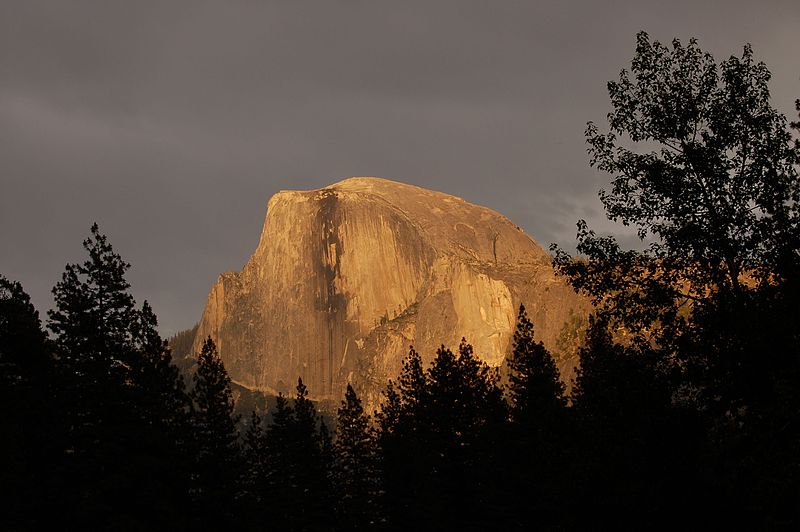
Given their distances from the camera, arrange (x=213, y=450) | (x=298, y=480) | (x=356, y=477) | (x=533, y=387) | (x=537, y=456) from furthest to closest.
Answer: (x=356, y=477) → (x=298, y=480) → (x=213, y=450) → (x=533, y=387) → (x=537, y=456)

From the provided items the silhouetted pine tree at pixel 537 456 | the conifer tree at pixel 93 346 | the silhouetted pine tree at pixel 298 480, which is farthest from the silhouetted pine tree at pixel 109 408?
the silhouetted pine tree at pixel 298 480

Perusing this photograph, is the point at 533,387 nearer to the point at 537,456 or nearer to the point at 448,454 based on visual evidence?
the point at 448,454

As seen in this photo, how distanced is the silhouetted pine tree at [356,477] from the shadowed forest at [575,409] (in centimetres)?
161

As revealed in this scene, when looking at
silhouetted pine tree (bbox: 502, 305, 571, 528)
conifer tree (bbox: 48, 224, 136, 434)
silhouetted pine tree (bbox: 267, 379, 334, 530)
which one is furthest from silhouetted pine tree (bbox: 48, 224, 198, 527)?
silhouetted pine tree (bbox: 267, 379, 334, 530)

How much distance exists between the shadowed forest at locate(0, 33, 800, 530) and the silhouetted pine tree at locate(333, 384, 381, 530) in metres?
1.61

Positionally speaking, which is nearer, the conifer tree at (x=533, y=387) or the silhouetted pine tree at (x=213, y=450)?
the silhouetted pine tree at (x=213, y=450)

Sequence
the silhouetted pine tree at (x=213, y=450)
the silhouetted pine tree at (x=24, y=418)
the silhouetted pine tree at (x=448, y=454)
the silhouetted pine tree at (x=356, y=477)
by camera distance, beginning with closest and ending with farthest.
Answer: the silhouetted pine tree at (x=24, y=418)
the silhouetted pine tree at (x=213, y=450)
the silhouetted pine tree at (x=448, y=454)
the silhouetted pine tree at (x=356, y=477)

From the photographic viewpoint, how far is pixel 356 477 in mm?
74000

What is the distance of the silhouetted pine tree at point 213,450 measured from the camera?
49.0m

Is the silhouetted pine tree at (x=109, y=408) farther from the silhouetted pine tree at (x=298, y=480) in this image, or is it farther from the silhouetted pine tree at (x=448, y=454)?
the silhouetted pine tree at (x=298, y=480)

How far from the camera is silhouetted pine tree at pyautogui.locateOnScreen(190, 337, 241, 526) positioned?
49000mm

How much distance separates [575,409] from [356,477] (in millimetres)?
28481

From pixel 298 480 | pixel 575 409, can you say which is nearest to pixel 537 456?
pixel 575 409

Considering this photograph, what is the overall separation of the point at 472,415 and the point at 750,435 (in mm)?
39855
